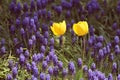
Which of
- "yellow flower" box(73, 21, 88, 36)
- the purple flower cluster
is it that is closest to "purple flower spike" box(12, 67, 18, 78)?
the purple flower cluster

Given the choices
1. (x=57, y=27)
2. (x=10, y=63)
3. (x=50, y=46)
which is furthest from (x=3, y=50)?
(x=57, y=27)

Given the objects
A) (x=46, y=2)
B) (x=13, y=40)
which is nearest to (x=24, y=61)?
(x=13, y=40)

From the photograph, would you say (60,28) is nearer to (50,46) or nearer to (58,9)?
(50,46)

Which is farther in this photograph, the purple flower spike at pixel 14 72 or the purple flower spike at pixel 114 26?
the purple flower spike at pixel 114 26

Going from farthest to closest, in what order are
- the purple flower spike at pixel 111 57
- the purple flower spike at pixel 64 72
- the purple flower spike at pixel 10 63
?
1. the purple flower spike at pixel 111 57
2. the purple flower spike at pixel 10 63
3. the purple flower spike at pixel 64 72

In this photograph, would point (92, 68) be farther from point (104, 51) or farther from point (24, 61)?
point (24, 61)

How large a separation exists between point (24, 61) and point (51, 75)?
0.29 meters

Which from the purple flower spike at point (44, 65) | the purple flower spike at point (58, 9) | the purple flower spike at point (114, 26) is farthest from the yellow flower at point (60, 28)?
the purple flower spike at point (114, 26)

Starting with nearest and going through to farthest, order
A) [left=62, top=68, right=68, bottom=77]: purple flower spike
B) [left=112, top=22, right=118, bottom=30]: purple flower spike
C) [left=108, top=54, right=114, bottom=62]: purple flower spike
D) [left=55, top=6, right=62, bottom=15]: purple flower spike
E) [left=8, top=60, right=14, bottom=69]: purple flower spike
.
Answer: [left=62, top=68, right=68, bottom=77]: purple flower spike < [left=8, top=60, right=14, bottom=69]: purple flower spike < [left=108, top=54, right=114, bottom=62]: purple flower spike < [left=55, top=6, right=62, bottom=15]: purple flower spike < [left=112, top=22, right=118, bottom=30]: purple flower spike

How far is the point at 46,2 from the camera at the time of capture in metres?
4.55

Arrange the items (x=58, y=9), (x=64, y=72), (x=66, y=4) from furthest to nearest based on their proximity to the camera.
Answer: (x=66, y=4) < (x=58, y=9) < (x=64, y=72)

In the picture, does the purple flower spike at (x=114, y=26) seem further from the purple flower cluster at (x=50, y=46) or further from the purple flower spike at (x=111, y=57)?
the purple flower spike at (x=111, y=57)

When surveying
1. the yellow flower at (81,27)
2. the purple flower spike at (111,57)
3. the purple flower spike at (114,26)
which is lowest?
the purple flower spike at (111,57)

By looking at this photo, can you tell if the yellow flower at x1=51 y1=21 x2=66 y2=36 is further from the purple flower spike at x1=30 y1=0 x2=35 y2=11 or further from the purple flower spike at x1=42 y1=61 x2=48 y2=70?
the purple flower spike at x1=30 y1=0 x2=35 y2=11
